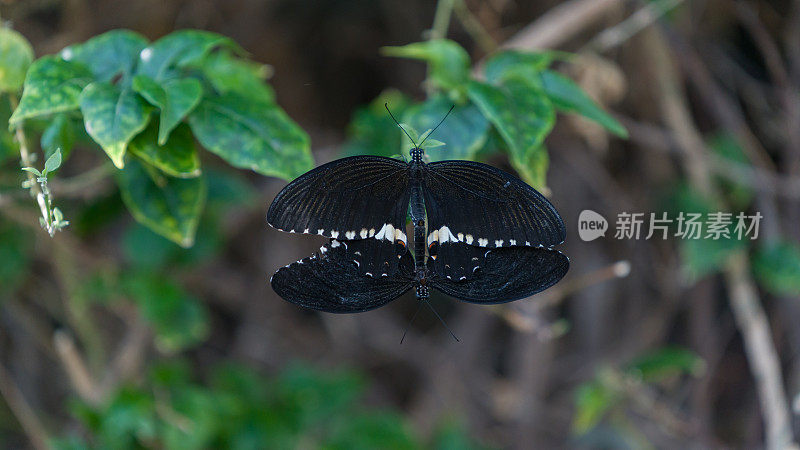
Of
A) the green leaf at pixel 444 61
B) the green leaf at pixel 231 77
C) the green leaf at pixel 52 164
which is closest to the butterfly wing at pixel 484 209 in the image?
the green leaf at pixel 444 61

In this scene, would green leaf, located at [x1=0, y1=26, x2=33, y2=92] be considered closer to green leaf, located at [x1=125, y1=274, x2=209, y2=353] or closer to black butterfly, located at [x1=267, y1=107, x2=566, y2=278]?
black butterfly, located at [x1=267, y1=107, x2=566, y2=278]

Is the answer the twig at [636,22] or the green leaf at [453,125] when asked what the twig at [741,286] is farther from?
the green leaf at [453,125]

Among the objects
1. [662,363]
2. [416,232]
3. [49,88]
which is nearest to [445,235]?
[416,232]

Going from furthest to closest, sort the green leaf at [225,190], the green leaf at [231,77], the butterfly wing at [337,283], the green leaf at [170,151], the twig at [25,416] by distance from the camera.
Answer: the twig at [25,416] → the green leaf at [225,190] → the green leaf at [231,77] → the green leaf at [170,151] → the butterfly wing at [337,283]

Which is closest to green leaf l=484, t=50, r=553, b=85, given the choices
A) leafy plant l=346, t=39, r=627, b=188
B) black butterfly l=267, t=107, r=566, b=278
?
leafy plant l=346, t=39, r=627, b=188

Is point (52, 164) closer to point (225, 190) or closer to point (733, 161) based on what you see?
point (225, 190)

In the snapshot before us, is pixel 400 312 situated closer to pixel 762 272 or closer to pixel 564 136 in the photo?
pixel 564 136

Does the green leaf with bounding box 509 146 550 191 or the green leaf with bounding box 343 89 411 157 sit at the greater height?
the green leaf with bounding box 509 146 550 191
